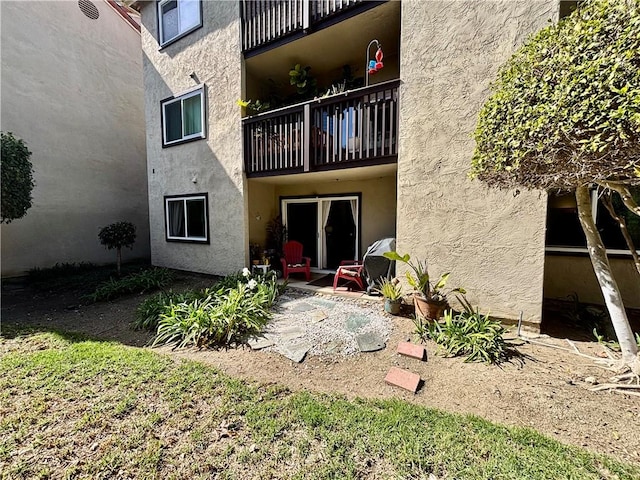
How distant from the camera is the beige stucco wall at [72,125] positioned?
333 inches

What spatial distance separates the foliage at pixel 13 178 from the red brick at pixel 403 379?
9740mm

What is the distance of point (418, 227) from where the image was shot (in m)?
5.04

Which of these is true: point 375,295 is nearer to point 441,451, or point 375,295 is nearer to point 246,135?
point 441,451

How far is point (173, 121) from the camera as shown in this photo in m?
8.57

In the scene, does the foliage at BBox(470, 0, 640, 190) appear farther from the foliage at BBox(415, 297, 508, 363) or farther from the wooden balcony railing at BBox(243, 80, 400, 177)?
the wooden balcony railing at BBox(243, 80, 400, 177)

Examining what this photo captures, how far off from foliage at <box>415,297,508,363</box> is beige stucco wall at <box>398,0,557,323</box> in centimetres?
61

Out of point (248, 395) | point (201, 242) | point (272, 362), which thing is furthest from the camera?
point (201, 242)

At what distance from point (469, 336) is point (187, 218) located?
8163mm

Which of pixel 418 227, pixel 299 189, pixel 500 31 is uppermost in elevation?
pixel 500 31

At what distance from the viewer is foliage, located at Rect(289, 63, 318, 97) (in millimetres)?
7051

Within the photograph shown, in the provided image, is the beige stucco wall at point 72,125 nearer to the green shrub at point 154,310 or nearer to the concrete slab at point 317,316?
the green shrub at point 154,310

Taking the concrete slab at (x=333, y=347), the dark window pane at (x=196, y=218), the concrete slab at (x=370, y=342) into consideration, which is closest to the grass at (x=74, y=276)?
the dark window pane at (x=196, y=218)

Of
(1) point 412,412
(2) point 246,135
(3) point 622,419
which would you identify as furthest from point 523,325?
(2) point 246,135

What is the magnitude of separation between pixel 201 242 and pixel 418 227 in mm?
6306
